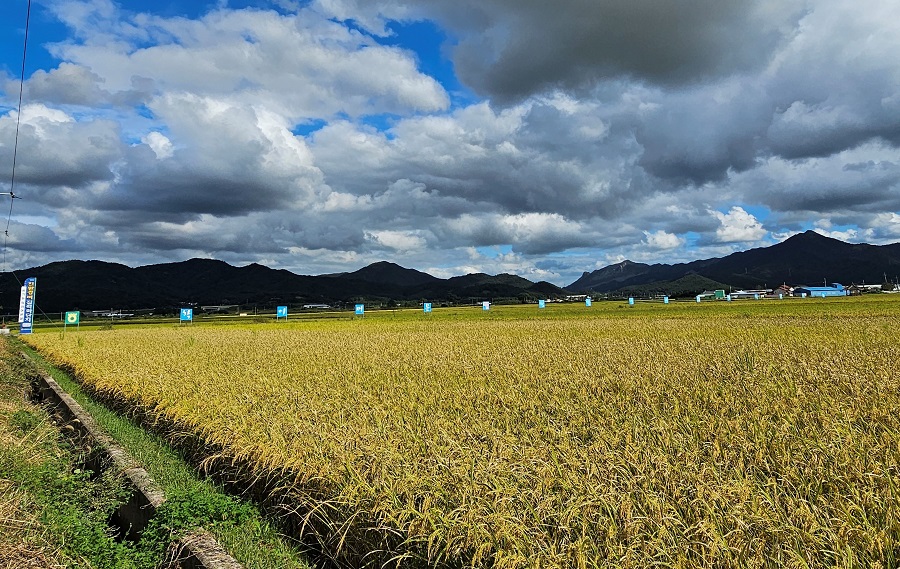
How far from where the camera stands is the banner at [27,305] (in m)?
36.1

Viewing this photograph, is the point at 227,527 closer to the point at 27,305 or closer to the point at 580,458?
the point at 580,458

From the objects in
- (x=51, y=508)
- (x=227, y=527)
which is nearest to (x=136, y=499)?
(x=51, y=508)

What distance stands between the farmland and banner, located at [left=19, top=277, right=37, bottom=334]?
111ft

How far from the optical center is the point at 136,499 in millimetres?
5344

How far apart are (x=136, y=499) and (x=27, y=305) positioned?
135 feet

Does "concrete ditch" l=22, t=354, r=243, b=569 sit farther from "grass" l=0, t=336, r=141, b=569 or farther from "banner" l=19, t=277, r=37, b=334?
"banner" l=19, t=277, r=37, b=334

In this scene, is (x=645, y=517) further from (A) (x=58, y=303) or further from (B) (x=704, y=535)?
(A) (x=58, y=303)

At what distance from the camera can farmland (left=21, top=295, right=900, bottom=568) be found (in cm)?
287

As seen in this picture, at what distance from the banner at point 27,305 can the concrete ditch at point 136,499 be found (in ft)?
109

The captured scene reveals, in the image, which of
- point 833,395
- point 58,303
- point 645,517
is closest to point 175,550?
point 645,517

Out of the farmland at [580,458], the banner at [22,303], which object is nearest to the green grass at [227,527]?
the farmland at [580,458]

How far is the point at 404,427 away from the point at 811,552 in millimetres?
3778

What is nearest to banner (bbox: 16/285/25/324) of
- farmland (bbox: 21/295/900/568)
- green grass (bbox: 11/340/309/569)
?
farmland (bbox: 21/295/900/568)

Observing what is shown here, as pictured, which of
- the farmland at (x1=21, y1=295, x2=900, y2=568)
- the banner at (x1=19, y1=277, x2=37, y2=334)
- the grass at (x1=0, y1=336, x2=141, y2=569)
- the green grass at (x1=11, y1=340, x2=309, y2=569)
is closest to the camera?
the farmland at (x1=21, y1=295, x2=900, y2=568)
